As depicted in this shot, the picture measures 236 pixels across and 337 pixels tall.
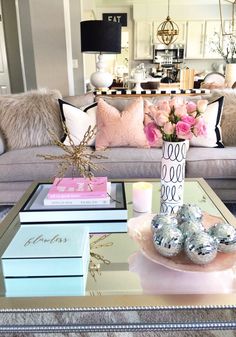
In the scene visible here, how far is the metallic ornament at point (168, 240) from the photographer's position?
912 mm

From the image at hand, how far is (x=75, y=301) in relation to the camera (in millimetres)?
856

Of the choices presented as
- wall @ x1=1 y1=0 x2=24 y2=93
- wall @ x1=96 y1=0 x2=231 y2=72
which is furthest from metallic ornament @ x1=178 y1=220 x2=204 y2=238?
wall @ x1=96 y1=0 x2=231 y2=72

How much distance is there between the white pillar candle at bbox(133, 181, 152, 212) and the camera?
1.37 m

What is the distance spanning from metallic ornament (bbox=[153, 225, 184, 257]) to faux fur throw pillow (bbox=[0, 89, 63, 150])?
5.48ft

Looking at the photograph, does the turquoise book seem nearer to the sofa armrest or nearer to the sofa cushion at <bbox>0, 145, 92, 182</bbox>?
the sofa cushion at <bbox>0, 145, 92, 182</bbox>

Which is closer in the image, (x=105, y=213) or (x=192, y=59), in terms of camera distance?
(x=105, y=213)

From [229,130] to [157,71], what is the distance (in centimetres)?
599

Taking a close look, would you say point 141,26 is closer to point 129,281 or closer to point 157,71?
point 157,71

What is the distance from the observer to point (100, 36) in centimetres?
307

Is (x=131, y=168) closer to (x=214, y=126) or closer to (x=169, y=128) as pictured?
(x=214, y=126)

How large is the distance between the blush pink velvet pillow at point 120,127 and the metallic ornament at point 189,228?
137 centimetres

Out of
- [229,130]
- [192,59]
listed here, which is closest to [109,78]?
[229,130]

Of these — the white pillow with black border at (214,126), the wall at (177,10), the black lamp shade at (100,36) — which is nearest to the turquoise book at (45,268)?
the white pillow with black border at (214,126)

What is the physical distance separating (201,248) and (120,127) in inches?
60.2
